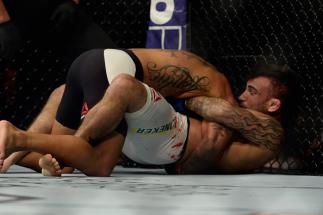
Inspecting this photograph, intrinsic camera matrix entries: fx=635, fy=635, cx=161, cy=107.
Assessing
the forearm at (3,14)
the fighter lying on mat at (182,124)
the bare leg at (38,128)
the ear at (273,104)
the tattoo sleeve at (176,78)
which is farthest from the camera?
the forearm at (3,14)

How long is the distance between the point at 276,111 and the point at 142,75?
2.12ft

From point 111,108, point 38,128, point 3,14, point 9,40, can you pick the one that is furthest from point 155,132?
point 9,40

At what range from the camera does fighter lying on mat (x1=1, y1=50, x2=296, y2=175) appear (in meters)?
2.20

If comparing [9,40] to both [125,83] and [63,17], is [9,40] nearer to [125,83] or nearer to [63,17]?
[63,17]

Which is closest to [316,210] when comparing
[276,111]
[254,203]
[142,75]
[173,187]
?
[254,203]

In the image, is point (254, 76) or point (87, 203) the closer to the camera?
point (87, 203)

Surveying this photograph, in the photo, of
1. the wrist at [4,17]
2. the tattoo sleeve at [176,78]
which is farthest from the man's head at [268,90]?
the wrist at [4,17]

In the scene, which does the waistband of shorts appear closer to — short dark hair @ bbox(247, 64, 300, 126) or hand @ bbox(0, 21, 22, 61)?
short dark hair @ bbox(247, 64, 300, 126)

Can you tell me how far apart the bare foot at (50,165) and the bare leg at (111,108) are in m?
0.15

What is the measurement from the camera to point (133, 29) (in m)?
3.82

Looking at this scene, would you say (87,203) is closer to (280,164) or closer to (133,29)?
(280,164)

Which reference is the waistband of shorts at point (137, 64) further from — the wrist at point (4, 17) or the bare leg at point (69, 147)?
the wrist at point (4, 17)

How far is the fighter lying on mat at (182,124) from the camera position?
2.20m

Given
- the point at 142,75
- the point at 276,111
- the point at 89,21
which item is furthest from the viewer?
the point at 89,21
